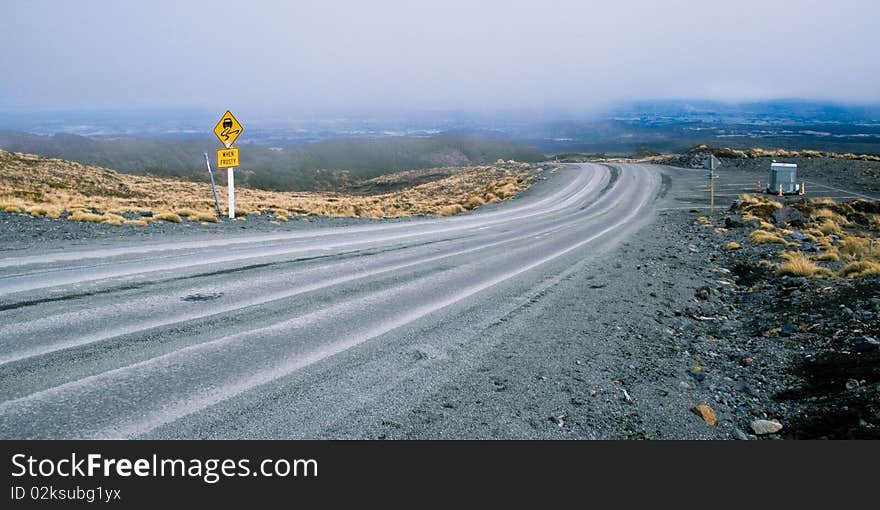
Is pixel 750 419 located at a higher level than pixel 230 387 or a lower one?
lower

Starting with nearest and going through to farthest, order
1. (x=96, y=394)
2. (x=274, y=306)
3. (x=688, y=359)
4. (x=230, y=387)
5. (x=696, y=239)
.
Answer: (x=96, y=394) < (x=230, y=387) < (x=688, y=359) < (x=274, y=306) < (x=696, y=239)

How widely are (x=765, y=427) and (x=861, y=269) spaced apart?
686 cm

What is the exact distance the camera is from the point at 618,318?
704 cm

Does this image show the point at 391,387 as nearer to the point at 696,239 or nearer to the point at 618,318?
the point at 618,318

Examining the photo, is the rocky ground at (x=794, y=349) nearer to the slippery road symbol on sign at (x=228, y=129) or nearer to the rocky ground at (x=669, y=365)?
the rocky ground at (x=669, y=365)

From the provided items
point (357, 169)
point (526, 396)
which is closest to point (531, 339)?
point (526, 396)

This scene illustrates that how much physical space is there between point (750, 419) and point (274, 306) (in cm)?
514

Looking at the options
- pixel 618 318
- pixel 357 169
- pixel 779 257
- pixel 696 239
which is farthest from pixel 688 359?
pixel 357 169

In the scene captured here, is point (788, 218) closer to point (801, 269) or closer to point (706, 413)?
point (801, 269)

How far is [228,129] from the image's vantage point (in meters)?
15.9

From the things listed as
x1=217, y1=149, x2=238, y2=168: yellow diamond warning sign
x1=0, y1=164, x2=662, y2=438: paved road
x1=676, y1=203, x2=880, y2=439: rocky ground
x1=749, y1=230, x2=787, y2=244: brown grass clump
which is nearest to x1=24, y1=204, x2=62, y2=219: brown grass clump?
x1=217, y1=149, x2=238, y2=168: yellow diamond warning sign

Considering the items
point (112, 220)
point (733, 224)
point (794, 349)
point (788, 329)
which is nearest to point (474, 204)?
point (733, 224)

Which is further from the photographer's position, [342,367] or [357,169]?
[357,169]
